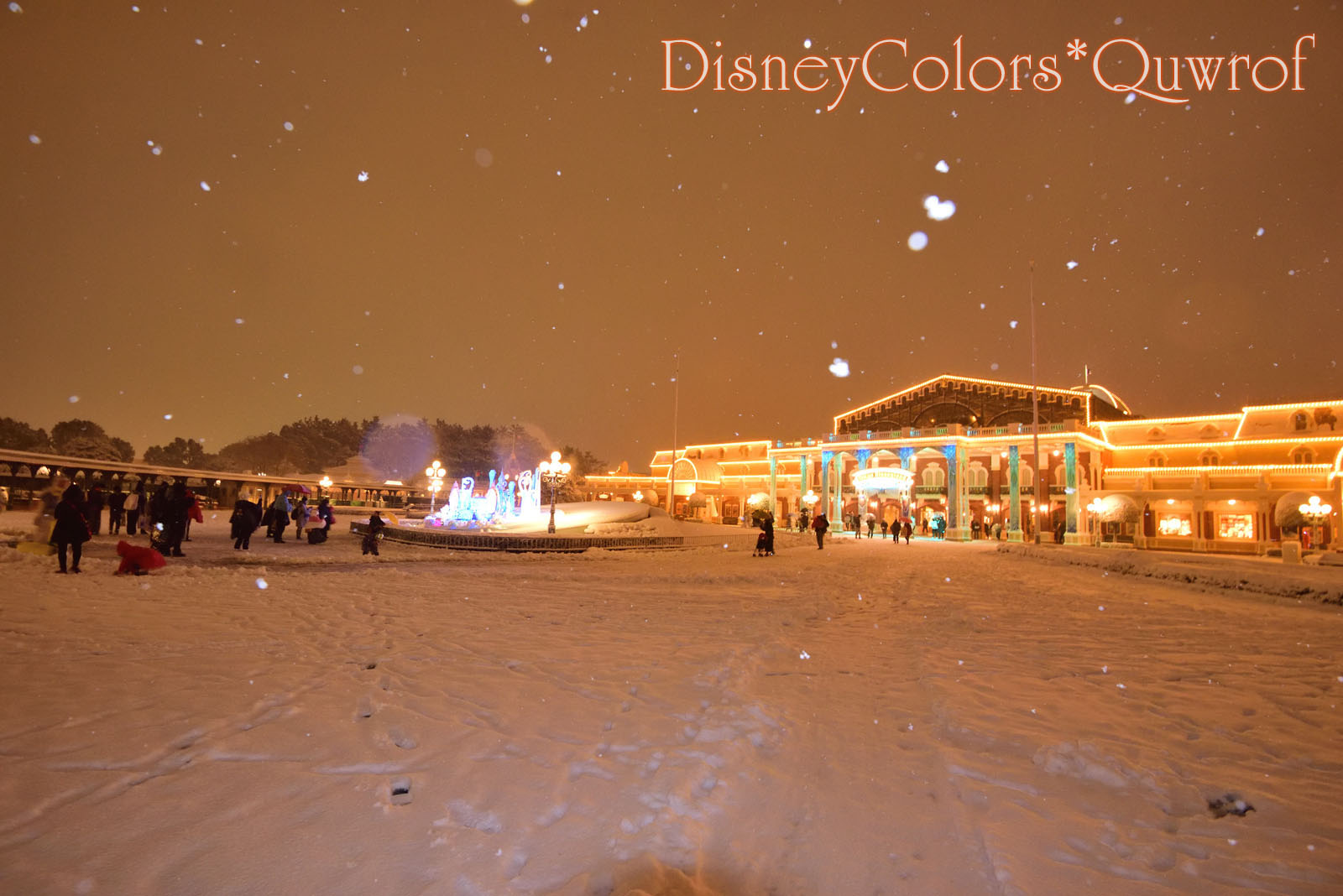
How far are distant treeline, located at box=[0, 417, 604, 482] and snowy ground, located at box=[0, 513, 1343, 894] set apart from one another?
232 ft

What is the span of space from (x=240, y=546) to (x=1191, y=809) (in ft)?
67.1

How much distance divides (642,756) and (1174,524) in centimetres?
4645

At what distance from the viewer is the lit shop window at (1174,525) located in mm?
38062

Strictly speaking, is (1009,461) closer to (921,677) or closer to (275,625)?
(921,677)

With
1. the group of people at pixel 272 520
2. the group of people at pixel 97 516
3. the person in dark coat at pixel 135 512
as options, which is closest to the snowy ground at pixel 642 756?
the group of people at pixel 97 516

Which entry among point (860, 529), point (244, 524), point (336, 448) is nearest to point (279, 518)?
point (244, 524)

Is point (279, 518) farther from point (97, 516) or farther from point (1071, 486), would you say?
point (1071, 486)

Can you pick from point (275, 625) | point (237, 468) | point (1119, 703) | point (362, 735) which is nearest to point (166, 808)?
point (362, 735)

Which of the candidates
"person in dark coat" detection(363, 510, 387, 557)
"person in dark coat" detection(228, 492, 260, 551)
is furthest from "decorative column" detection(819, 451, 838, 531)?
"person in dark coat" detection(228, 492, 260, 551)

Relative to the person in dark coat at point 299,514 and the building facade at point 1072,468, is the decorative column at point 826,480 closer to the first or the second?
the building facade at point 1072,468

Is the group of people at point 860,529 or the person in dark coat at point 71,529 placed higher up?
the person in dark coat at point 71,529

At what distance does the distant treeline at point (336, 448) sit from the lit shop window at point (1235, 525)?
62.6 m

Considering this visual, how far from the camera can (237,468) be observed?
4023 inches

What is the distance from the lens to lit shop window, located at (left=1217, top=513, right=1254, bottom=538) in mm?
35688
